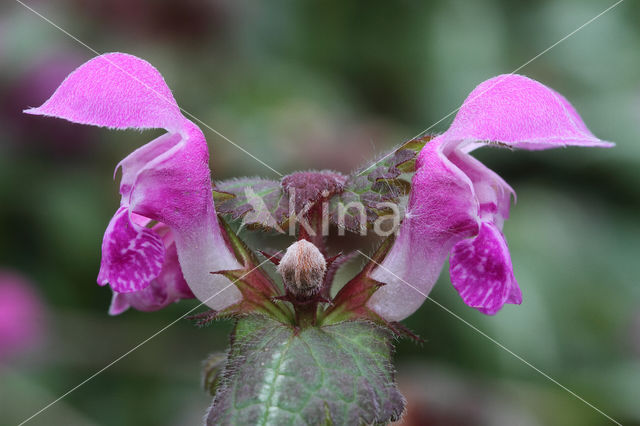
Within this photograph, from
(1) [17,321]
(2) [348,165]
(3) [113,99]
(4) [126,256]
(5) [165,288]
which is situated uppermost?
(3) [113,99]

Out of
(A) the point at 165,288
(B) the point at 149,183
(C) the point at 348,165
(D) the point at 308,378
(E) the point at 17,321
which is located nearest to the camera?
(D) the point at 308,378

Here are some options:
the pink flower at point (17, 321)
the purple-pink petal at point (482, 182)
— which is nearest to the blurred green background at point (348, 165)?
the pink flower at point (17, 321)

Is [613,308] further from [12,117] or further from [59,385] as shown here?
[12,117]

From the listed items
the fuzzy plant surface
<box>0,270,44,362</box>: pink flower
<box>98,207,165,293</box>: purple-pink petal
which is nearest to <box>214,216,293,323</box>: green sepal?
the fuzzy plant surface

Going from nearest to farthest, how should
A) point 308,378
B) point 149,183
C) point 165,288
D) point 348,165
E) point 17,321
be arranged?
point 308,378 < point 149,183 < point 165,288 < point 17,321 < point 348,165

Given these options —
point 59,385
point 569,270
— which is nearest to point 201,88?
point 59,385

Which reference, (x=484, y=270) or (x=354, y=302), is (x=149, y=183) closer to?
(x=354, y=302)

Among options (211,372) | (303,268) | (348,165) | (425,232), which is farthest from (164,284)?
(348,165)
